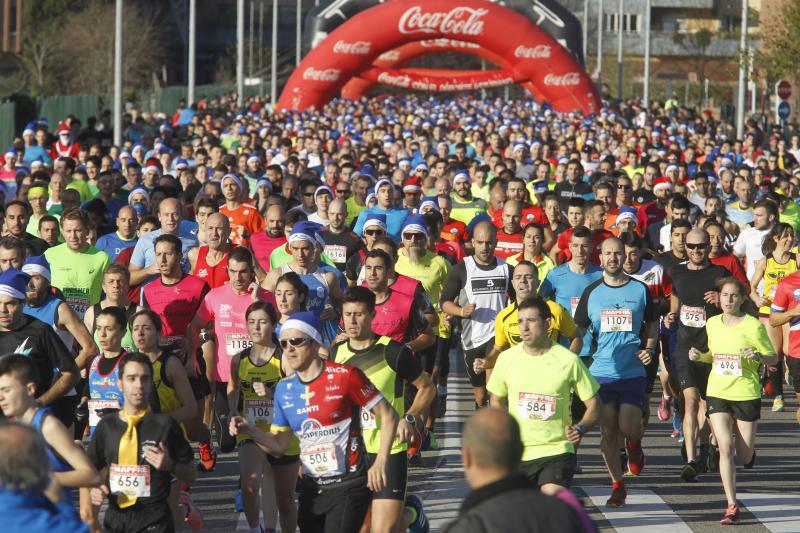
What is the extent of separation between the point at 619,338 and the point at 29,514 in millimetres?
6385

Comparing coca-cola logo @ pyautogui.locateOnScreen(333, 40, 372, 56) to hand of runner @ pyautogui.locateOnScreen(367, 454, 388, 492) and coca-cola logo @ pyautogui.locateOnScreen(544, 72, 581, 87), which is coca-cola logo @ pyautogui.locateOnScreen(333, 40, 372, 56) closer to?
coca-cola logo @ pyautogui.locateOnScreen(544, 72, 581, 87)

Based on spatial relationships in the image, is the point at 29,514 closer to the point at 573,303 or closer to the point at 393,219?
the point at 573,303

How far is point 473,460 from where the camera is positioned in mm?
4625

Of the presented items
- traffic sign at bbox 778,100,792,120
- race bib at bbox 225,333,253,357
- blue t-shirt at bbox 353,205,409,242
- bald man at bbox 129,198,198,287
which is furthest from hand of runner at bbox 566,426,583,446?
traffic sign at bbox 778,100,792,120

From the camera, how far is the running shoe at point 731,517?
31.6 feet

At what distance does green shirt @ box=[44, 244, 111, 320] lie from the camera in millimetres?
11789

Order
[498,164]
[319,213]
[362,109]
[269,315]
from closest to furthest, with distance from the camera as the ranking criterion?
[269,315] < [319,213] < [498,164] < [362,109]

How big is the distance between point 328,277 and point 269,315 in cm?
194

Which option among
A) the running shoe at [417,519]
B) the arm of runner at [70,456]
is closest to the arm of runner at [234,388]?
the running shoe at [417,519]

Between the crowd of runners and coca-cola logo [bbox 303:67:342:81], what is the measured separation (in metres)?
27.7

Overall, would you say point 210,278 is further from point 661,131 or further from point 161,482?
point 661,131

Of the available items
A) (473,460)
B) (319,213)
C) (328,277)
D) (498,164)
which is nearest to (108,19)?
(498,164)

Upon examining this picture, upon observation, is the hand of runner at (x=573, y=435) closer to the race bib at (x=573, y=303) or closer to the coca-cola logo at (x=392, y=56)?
the race bib at (x=573, y=303)

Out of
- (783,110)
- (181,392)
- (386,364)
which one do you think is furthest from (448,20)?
(386,364)
